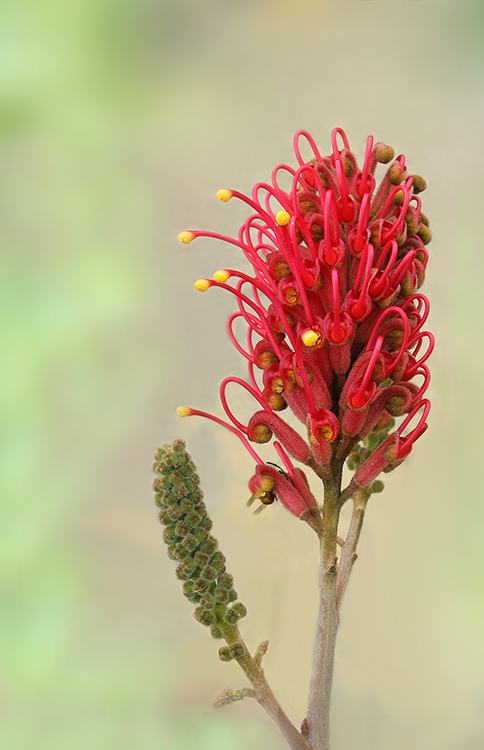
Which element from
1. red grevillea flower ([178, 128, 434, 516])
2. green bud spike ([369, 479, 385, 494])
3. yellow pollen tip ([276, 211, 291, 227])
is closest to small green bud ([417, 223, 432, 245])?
red grevillea flower ([178, 128, 434, 516])

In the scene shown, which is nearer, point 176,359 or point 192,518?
point 192,518

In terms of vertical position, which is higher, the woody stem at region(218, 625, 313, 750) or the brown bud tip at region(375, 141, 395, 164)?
the brown bud tip at region(375, 141, 395, 164)

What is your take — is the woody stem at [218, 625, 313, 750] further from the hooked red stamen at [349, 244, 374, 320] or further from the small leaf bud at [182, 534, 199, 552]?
the hooked red stamen at [349, 244, 374, 320]

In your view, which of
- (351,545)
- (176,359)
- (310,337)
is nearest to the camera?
(310,337)

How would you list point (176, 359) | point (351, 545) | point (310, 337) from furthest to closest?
1. point (176, 359)
2. point (351, 545)
3. point (310, 337)

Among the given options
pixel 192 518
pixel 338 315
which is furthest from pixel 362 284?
pixel 192 518

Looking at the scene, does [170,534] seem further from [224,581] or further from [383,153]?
[383,153]
